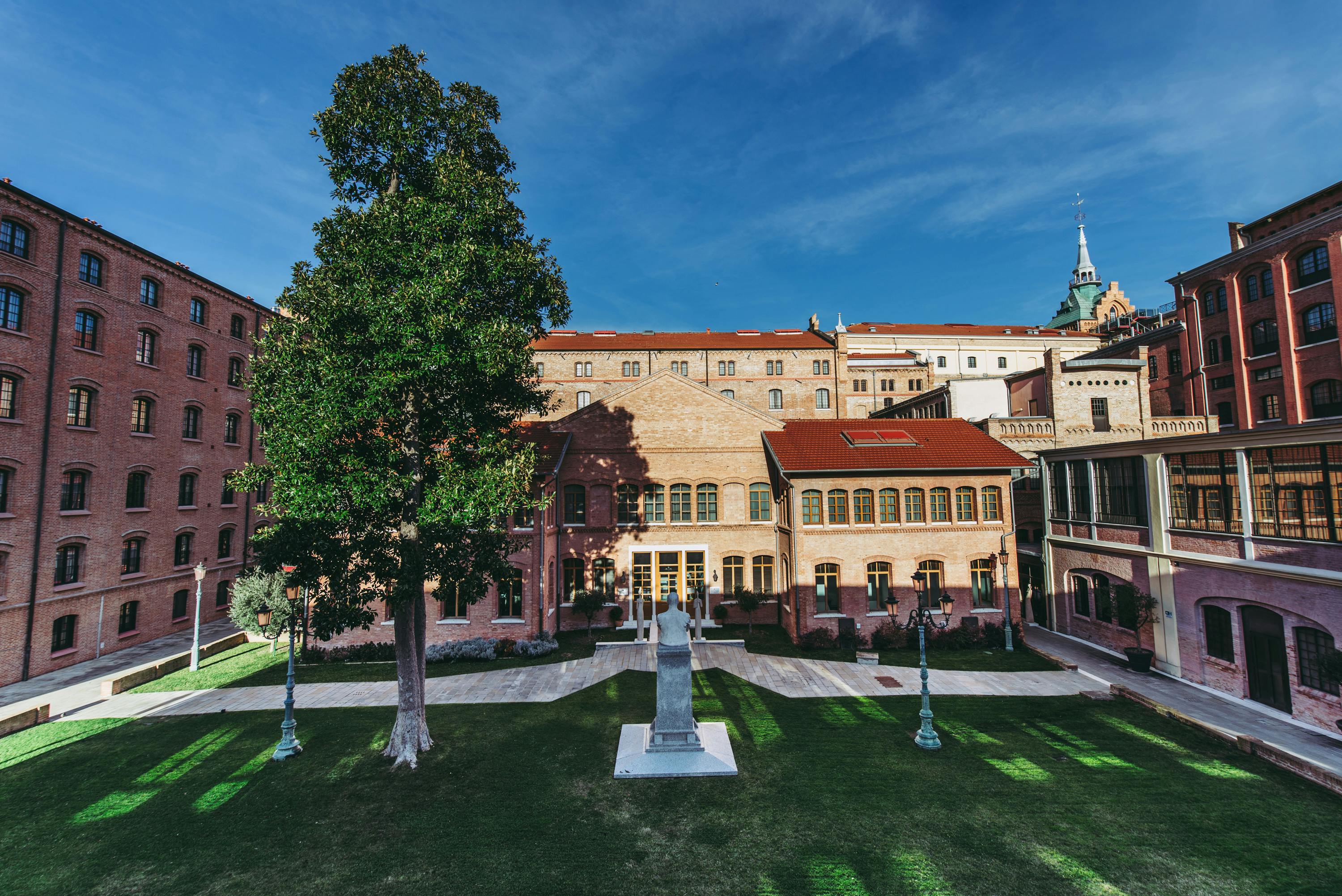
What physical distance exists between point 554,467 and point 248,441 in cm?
1958

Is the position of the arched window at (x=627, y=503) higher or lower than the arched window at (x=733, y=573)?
higher

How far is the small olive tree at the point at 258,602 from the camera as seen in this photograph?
67.8ft

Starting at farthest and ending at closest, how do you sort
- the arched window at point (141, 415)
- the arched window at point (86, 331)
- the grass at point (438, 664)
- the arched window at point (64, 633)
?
the arched window at point (141, 415)
the arched window at point (86, 331)
the arched window at point (64, 633)
the grass at point (438, 664)

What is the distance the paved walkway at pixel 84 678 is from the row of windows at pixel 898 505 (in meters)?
25.8

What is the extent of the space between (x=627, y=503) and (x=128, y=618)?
2208cm

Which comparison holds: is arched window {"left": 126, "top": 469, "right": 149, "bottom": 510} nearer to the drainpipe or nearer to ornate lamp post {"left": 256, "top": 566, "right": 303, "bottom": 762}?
A: the drainpipe

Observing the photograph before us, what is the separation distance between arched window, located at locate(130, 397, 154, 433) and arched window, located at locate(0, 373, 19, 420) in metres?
3.89

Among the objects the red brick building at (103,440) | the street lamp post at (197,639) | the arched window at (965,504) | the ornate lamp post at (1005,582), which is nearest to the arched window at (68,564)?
the red brick building at (103,440)

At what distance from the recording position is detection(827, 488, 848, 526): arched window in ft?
76.5

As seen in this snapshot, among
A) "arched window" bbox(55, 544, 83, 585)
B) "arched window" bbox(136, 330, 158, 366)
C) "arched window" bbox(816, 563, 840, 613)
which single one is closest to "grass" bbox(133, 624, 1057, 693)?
"arched window" bbox(816, 563, 840, 613)

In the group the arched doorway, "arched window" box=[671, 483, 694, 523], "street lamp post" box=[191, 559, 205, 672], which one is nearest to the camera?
the arched doorway

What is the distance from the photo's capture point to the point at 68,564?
2134cm

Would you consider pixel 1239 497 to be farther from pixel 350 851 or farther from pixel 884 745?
pixel 350 851

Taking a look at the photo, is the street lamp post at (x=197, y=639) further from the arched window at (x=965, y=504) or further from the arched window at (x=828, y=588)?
the arched window at (x=965, y=504)
